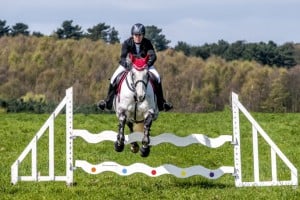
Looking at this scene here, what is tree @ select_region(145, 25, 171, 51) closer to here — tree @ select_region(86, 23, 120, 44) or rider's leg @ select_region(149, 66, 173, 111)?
tree @ select_region(86, 23, 120, 44)

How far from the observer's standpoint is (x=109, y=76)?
81.9m

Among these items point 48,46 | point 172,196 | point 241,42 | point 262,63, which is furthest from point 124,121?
point 241,42

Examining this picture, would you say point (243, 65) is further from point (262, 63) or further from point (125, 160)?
point (125, 160)

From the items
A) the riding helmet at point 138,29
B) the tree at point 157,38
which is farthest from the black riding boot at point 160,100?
the tree at point 157,38

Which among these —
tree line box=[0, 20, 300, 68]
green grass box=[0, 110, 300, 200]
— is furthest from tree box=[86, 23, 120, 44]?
green grass box=[0, 110, 300, 200]

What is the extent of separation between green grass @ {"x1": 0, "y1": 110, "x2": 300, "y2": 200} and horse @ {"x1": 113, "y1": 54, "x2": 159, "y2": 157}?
994 millimetres

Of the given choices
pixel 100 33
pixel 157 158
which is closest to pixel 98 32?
pixel 100 33

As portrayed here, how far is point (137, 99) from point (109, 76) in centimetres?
7176

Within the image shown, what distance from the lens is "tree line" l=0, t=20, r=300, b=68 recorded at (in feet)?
339

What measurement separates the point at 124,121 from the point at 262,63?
94.4 meters

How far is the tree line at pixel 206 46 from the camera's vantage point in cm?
10319

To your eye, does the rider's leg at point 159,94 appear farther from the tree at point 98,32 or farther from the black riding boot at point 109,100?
the tree at point 98,32

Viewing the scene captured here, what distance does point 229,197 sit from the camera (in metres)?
9.57

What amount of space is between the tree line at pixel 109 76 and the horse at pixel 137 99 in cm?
5873
